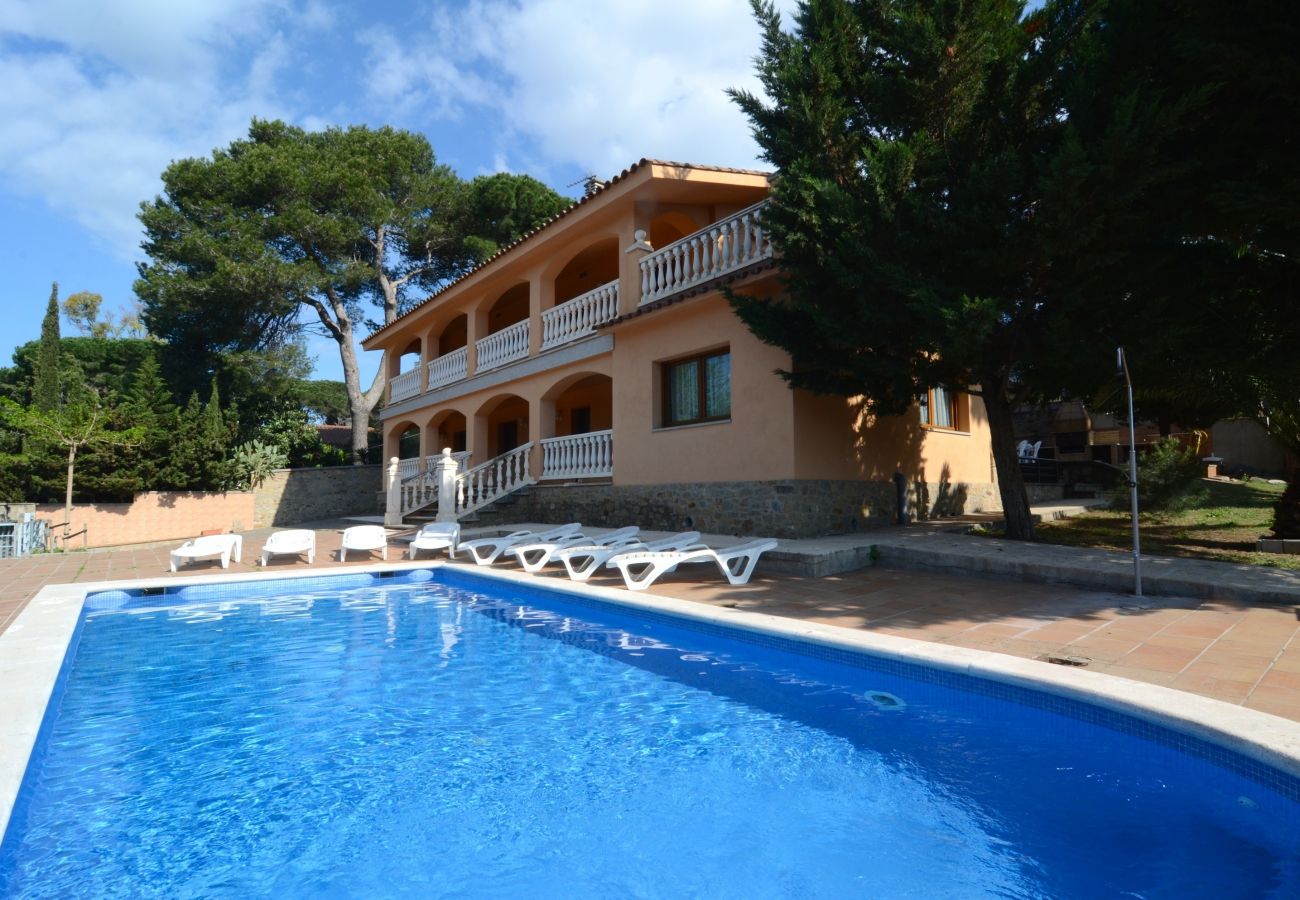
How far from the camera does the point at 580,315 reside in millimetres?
A: 14914

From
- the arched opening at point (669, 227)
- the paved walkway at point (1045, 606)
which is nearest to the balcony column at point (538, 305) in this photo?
the arched opening at point (669, 227)

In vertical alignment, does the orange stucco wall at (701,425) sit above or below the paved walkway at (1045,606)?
above

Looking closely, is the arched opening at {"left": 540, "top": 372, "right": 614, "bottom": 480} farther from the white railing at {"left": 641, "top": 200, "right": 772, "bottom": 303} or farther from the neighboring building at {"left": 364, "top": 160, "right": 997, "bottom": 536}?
the white railing at {"left": 641, "top": 200, "right": 772, "bottom": 303}

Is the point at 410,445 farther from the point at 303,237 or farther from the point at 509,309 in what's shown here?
the point at 509,309

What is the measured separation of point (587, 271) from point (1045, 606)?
14.5 m

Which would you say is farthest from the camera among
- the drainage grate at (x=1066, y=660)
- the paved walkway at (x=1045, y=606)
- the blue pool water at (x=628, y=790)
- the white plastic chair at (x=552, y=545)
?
the white plastic chair at (x=552, y=545)

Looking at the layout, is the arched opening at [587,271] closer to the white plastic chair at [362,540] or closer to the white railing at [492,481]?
the white railing at [492,481]

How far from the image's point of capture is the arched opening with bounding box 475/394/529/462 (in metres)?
20.4

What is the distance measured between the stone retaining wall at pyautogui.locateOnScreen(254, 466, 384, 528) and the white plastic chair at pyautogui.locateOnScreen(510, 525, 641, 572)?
12.9 metres

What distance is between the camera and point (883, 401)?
993 centimetres

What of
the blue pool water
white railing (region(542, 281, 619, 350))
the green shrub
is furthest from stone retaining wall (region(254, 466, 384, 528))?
the green shrub

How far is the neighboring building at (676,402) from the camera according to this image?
10.8 metres

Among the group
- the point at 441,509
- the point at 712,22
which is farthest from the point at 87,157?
the point at 712,22

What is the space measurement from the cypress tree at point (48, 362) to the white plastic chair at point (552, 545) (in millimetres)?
20130
